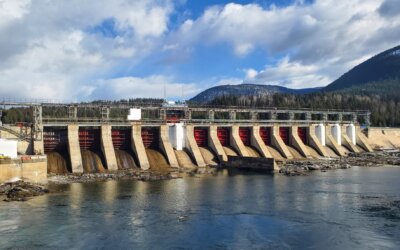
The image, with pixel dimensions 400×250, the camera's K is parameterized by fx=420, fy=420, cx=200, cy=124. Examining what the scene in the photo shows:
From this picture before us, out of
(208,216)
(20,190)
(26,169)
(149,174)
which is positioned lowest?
(208,216)

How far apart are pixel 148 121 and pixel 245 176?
20081 millimetres

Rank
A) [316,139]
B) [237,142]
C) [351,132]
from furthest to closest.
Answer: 1. [351,132]
2. [316,139]
3. [237,142]

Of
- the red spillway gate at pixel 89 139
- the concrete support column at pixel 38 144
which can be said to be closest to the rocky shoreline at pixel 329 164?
the red spillway gate at pixel 89 139

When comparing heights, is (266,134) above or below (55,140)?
above

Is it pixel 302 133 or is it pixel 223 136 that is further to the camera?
pixel 302 133

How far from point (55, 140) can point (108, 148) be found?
7.85 meters

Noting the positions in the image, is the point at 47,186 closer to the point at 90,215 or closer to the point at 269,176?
the point at 90,215

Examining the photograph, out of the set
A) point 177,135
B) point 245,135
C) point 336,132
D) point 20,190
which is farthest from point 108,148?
point 336,132

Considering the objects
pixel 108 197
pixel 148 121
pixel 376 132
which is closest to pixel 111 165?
pixel 148 121

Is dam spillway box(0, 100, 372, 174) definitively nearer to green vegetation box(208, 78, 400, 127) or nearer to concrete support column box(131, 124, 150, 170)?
concrete support column box(131, 124, 150, 170)

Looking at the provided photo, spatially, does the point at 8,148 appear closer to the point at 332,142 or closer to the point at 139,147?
the point at 139,147

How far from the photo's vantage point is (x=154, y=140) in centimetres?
6819

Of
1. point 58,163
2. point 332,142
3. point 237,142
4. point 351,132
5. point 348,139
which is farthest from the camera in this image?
point 351,132

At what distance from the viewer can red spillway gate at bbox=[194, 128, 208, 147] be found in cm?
7275
